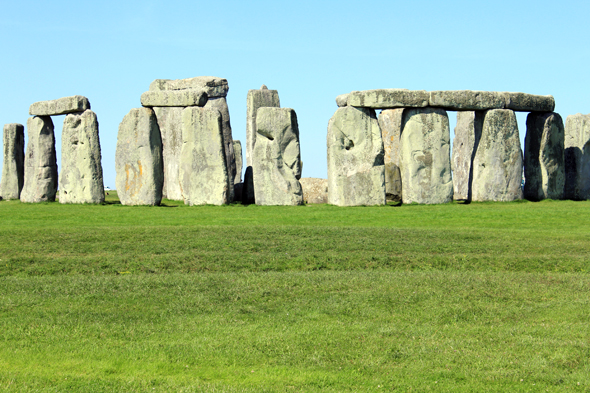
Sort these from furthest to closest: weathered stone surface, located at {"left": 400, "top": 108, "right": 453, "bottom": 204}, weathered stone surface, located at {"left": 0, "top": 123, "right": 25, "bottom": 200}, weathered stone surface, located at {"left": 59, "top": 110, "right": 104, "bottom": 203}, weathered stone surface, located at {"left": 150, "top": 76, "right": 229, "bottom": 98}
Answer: weathered stone surface, located at {"left": 150, "top": 76, "right": 229, "bottom": 98} < weathered stone surface, located at {"left": 0, "top": 123, "right": 25, "bottom": 200} < weathered stone surface, located at {"left": 59, "top": 110, "right": 104, "bottom": 203} < weathered stone surface, located at {"left": 400, "top": 108, "right": 453, "bottom": 204}

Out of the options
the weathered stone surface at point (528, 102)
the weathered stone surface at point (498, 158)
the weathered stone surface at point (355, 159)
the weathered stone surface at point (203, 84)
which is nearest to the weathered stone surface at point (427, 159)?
the weathered stone surface at point (355, 159)

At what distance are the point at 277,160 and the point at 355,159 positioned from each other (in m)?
2.24

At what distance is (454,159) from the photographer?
27.3 metres

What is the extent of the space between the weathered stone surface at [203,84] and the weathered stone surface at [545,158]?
37.9 feet

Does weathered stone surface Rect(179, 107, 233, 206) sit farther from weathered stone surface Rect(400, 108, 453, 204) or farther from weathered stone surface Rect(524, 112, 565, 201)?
weathered stone surface Rect(524, 112, 565, 201)

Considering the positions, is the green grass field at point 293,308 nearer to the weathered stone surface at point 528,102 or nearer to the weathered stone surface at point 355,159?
the weathered stone surface at point 355,159

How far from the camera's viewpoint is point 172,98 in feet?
67.3

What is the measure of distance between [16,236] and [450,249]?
7.90 metres

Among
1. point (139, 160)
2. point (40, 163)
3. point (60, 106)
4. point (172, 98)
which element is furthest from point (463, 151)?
point (40, 163)

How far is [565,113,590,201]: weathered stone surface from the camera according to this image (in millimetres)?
23844

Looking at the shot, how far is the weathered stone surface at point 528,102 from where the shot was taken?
21.5 metres

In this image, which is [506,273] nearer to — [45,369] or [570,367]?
[570,367]

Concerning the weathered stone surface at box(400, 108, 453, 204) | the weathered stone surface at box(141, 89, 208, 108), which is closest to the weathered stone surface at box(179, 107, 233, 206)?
the weathered stone surface at box(141, 89, 208, 108)

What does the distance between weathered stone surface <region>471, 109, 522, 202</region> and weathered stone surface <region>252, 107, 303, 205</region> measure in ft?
18.7
